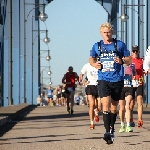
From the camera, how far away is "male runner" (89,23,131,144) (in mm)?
11719

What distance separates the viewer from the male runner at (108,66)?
38.4ft

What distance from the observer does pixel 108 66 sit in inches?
461

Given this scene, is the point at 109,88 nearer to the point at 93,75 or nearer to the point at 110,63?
the point at 110,63

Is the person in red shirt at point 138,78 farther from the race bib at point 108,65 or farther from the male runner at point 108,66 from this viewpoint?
the race bib at point 108,65

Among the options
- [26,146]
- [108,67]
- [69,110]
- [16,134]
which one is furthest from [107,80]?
[69,110]

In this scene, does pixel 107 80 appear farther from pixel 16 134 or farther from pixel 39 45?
pixel 39 45

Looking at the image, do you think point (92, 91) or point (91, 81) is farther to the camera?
point (91, 81)

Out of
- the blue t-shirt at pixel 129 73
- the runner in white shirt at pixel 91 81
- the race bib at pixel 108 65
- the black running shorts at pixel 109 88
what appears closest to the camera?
the race bib at pixel 108 65

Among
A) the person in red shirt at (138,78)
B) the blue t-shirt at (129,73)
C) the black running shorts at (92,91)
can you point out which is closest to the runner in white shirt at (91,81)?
the black running shorts at (92,91)

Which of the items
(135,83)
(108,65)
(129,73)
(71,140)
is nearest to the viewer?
(108,65)

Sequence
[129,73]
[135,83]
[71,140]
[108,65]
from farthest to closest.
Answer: [135,83], [129,73], [71,140], [108,65]

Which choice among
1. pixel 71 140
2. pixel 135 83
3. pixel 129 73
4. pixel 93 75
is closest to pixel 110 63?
pixel 71 140

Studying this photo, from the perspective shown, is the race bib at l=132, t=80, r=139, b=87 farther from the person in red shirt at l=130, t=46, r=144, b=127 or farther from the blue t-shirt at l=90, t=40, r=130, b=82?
the blue t-shirt at l=90, t=40, r=130, b=82

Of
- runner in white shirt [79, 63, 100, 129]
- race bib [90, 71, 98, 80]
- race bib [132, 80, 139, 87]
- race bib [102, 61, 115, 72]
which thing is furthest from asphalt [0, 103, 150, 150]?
race bib [90, 71, 98, 80]
